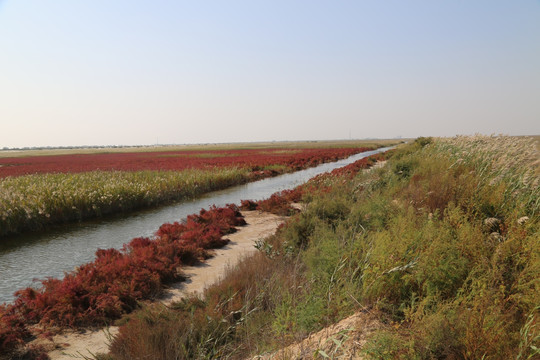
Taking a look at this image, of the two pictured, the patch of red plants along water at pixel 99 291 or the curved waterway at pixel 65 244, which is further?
the curved waterway at pixel 65 244

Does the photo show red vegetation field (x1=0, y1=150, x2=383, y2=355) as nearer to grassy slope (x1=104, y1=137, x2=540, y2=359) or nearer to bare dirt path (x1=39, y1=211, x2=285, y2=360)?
bare dirt path (x1=39, y1=211, x2=285, y2=360)

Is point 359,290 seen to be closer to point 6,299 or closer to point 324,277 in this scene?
point 324,277

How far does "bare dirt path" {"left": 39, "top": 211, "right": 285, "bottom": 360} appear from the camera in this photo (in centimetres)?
431

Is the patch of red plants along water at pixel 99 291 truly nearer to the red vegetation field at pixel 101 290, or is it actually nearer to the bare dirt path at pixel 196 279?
the red vegetation field at pixel 101 290

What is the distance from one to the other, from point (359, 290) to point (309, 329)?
2.44 feet

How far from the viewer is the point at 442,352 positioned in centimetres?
231

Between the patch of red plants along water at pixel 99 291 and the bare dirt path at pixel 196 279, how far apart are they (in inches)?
10.8

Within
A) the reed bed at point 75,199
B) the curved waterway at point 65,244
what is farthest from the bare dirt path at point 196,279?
the reed bed at point 75,199

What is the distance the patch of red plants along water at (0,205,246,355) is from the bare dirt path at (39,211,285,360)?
274 millimetres

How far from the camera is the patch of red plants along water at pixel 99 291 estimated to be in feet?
16.4

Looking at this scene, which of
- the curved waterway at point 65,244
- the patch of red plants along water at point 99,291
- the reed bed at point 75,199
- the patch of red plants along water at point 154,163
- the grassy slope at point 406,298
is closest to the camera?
the grassy slope at point 406,298

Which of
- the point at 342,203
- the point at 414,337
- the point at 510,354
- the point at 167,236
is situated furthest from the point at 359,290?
the point at 167,236

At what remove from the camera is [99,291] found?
5.66 meters

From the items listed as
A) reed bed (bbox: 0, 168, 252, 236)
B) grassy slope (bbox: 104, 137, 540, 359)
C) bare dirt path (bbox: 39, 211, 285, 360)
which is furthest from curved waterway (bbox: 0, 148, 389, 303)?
grassy slope (bbox: 104, 137, 540, 359)
